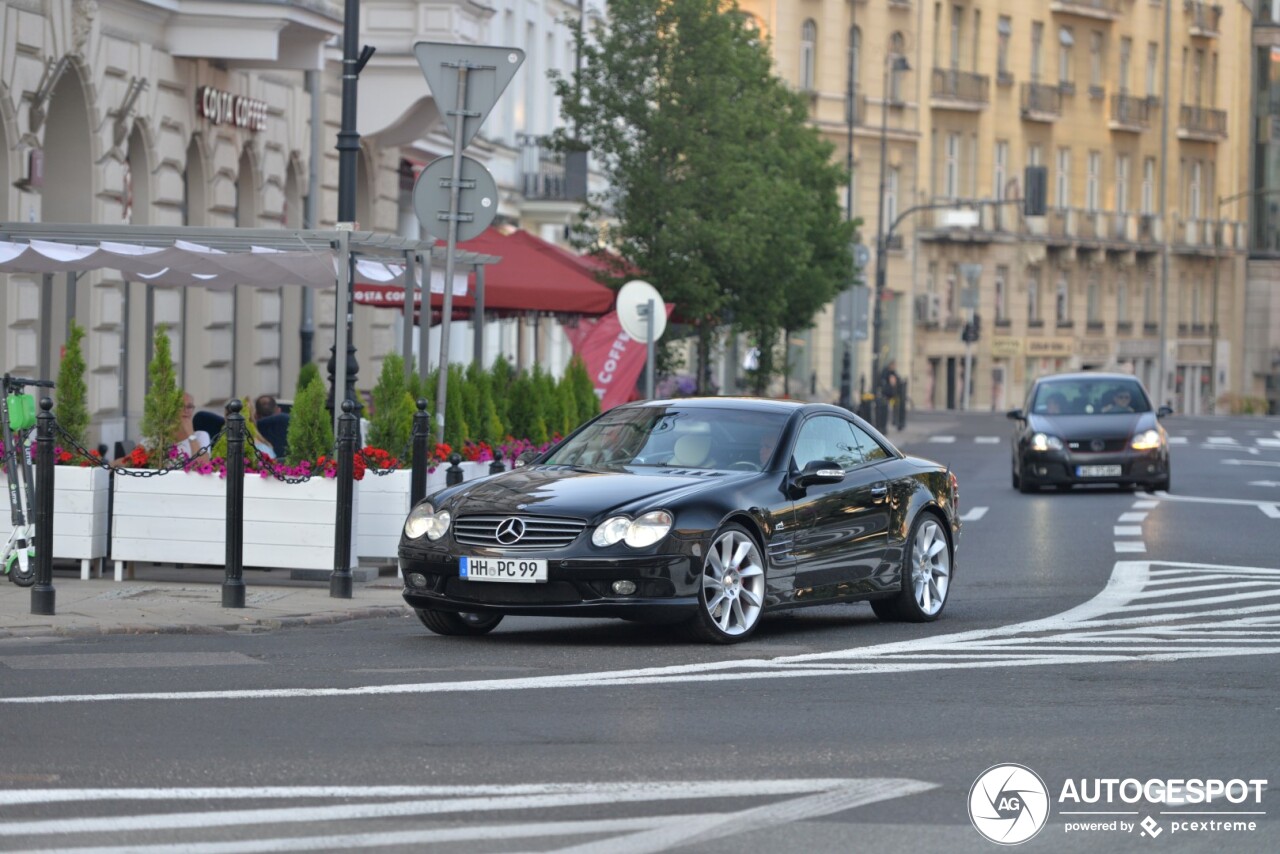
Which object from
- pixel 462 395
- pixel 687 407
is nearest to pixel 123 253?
pixel 462 395

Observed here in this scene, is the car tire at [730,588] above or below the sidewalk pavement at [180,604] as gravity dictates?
above

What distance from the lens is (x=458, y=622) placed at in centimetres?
1415

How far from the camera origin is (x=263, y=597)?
15836 mm

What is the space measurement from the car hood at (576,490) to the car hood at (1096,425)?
19166mm

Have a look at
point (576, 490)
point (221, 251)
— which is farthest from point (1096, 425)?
point (576, 490)

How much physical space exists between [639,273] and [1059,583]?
Result: 65.2 ft

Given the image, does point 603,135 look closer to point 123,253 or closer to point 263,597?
point 123,253

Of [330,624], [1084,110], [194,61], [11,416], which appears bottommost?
[330,624]

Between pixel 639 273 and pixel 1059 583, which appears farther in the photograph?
pixel 639 273

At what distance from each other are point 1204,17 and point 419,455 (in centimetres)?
9395

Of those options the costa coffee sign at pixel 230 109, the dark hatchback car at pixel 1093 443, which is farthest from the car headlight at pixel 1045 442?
the costa coffee sign at pixel 230 109

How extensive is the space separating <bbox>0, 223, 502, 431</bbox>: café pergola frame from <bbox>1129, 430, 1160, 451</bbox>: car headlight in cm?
1470

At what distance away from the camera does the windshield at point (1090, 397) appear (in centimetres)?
3344

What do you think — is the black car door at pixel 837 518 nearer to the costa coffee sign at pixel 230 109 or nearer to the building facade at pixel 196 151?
the building facade at pixel 196 151
